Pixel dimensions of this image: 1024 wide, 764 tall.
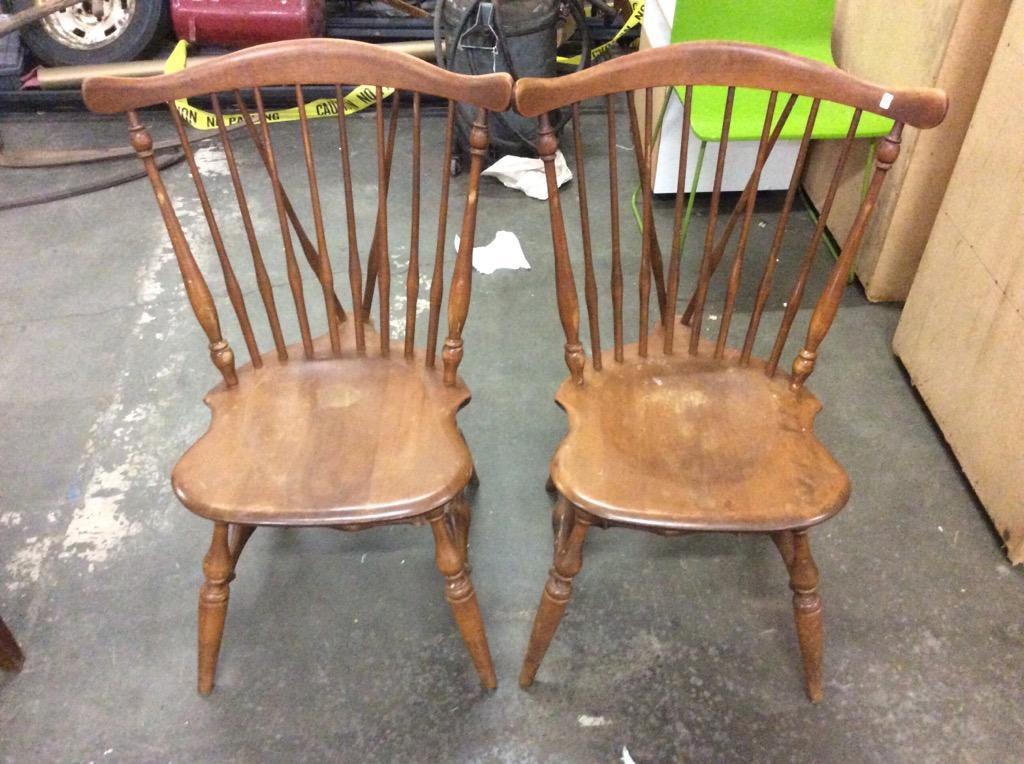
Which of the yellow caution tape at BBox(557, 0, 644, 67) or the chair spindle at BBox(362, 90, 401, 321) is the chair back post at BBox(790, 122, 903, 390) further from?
the yellow caution tape at BBox(557, 0, 644, 67)

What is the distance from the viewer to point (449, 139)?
113 cm

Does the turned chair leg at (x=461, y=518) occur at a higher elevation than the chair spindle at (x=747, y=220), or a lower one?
lower

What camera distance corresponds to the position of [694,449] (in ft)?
3.74

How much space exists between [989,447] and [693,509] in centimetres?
90

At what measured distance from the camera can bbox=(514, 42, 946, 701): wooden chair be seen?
3.41 ft

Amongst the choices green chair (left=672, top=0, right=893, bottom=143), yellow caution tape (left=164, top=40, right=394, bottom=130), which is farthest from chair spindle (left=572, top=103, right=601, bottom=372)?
yellow caution tape (left=164, top=40, right=394, bottom=130)

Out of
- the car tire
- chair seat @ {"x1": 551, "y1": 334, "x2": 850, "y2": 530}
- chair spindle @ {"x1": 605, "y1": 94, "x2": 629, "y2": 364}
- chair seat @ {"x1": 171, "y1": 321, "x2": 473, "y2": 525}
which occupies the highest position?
chair spindle @ {"x1": 605, "y1": 94, "x2": 629, "y2": 364}

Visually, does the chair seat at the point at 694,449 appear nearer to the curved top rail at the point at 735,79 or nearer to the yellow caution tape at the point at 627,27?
the curved top rail at the point at 735,79

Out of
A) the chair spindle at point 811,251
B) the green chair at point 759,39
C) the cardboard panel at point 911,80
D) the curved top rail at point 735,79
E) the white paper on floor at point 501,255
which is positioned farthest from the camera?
the white paper on floor at point 501,255

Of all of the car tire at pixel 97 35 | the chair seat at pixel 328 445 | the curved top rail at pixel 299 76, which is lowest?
the chair seat at pixel 328 445

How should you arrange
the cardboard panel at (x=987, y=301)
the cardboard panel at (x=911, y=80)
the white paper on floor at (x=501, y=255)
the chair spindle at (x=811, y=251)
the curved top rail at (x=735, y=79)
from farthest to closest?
the white paper on floor at (x=501, y=255) → the cardboard panel at (x=911, y=80) → the cardboard panel at (x=987, y=301) → the chair spindle at (x=811, y=251) → the curved top rail at (x=735, y=79)

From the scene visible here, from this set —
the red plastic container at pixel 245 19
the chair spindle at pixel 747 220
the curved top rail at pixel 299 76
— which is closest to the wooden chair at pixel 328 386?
the curved top rail at pixel 299 76

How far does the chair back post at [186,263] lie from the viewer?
1.08 m

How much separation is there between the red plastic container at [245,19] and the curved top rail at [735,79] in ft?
7.46
